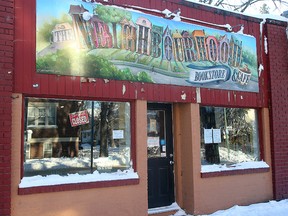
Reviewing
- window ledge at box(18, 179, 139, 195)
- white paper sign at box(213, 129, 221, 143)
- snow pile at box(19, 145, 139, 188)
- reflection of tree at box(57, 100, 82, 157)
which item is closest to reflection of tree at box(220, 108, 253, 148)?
white paper sign at box(213, 129, 221, 143)

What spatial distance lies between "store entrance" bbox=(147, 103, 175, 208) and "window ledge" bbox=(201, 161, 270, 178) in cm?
79

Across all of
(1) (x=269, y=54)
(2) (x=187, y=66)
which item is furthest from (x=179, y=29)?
(1) (x=269, y=54)

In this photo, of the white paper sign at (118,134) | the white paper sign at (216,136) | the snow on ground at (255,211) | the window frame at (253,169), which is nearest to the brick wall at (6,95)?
the white paper sign at (118,134)

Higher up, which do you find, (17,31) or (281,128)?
(17,31)

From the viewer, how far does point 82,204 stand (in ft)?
19.7

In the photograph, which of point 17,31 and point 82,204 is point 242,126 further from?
point 17,31

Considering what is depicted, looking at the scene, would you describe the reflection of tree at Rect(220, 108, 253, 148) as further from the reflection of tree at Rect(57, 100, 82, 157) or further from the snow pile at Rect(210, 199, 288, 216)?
the reflection of tree at Rect(57, 100, 82, 157)

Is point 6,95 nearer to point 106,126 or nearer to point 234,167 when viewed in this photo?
point 106,126

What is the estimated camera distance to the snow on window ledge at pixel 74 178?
5.64 meters

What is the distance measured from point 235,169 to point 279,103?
217 centimetres

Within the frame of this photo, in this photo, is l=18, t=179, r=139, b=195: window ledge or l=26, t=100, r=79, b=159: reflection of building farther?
l=26, t=100, r=79, b=159: reflection of building

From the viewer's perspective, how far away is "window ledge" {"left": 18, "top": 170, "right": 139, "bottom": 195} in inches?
220

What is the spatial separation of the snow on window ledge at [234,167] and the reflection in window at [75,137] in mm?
1931

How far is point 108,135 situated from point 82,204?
4.52ft
